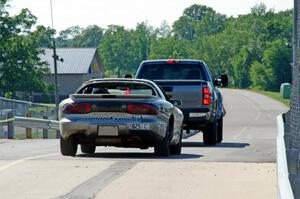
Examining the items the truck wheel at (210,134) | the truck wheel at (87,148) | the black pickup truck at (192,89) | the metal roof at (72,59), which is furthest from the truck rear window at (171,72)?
the metal roof at (72,59)

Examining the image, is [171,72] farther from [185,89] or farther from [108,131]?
[108,131]

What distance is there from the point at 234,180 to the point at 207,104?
10426 mm

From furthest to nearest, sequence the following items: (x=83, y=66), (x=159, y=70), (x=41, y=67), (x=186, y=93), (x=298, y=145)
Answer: (x=83, y=66) < (x=41, y=67) < (x=159, y=70) < (x=186, y=93) < (x=298, y=145)

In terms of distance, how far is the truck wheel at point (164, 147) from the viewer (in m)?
17.5

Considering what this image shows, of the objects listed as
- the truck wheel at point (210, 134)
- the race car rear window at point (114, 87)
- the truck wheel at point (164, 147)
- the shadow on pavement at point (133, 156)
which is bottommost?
the truck wheel at point (210, 134)

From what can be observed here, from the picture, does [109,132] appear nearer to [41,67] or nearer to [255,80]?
[41,67]

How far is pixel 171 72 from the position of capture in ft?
82.2

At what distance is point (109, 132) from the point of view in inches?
669

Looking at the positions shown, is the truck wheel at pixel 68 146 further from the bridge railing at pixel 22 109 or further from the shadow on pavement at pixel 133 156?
the bridge railing at pixel 22 109

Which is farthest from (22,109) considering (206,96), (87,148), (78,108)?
(78,108)

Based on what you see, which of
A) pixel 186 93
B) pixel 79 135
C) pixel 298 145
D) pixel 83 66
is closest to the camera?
pixel 298 145

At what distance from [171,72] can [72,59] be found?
10567 centimetres

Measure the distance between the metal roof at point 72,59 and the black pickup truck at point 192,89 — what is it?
328ft

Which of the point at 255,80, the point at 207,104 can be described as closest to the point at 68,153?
the point at 207,104
